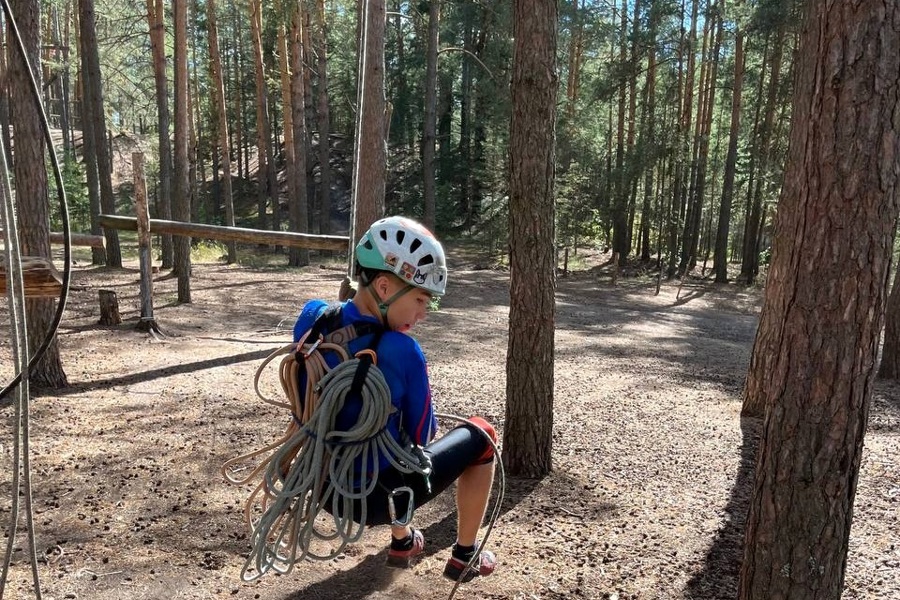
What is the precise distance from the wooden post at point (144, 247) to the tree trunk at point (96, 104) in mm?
6214

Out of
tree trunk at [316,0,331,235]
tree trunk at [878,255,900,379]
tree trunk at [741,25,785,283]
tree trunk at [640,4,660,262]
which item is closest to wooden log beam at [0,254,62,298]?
tree trunk at [878,255,900,379]

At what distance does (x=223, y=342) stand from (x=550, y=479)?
18.2ft

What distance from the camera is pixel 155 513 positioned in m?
3.52

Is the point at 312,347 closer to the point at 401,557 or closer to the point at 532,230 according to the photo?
the point at 401,557

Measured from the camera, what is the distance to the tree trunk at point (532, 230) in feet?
11.9

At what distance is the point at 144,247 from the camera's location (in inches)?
316

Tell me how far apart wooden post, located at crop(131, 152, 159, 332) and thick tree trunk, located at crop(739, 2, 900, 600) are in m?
7.61

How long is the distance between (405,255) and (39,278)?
1281 mm

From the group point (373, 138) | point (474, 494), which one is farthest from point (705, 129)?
point (474, 494)

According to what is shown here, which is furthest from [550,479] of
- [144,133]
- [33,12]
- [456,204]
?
[144,133]

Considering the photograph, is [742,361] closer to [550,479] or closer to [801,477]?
[550,479]

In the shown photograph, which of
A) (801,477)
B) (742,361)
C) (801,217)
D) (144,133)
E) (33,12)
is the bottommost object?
(742,361)

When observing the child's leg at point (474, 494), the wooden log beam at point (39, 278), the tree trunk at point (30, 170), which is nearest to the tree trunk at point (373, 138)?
the tree trunk at point (30, 170)

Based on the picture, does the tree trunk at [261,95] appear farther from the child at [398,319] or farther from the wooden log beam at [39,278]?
the child at [398,319]
